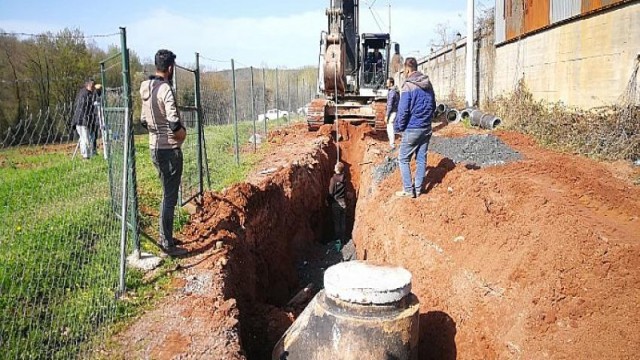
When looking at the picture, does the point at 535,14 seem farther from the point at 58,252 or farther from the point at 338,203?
the point at 58,252

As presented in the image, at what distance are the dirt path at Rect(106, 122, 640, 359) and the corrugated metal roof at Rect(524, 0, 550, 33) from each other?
7.63 meters

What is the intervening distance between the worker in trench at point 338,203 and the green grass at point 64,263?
3712 millimetres

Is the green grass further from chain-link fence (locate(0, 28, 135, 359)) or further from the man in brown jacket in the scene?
the man in brown jacket

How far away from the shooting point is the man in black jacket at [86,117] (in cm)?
930

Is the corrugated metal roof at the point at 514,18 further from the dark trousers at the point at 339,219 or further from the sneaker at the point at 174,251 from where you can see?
the sneaker at the point at 174,251

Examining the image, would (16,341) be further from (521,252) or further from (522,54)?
(522,54)

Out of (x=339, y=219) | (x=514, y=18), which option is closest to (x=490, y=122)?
(x=514, y=18)

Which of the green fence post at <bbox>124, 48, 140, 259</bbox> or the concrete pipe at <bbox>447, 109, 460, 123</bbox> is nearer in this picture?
the green fence post at <bbox>124, 48, 140, 259</bbox>

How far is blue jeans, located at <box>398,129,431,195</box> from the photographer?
692 centimetres

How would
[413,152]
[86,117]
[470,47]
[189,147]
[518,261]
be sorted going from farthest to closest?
[470,47] < [86,117] < [189,147] < [413,152] < [518,261]

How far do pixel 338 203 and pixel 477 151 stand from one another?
10.8 ft

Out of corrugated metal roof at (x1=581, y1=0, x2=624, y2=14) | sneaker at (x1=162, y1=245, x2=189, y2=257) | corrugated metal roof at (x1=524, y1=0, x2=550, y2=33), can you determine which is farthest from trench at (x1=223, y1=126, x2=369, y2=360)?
corrugated metal roof at (x1=524, y1=0, x2=550, y2=33)

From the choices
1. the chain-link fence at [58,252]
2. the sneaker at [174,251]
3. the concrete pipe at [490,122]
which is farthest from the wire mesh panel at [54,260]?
the concrete pipe at [490,122]

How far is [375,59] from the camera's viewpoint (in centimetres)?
1697
